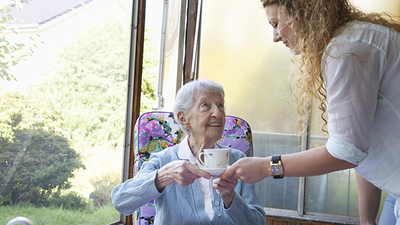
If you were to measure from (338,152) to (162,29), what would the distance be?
2.79 metres

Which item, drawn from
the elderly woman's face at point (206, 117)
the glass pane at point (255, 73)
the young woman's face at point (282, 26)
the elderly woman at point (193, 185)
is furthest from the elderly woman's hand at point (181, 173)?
the glass pane at point (255, 73)

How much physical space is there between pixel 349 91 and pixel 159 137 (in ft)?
3.88

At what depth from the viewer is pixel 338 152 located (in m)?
0.87

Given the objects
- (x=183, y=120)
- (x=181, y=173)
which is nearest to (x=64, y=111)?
(x=183, y=120)

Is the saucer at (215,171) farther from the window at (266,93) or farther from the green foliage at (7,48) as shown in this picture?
the window at (266,93)

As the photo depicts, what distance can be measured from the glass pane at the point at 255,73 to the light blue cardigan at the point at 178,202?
2166 mm

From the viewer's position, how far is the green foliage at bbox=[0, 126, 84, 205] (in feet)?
5.94

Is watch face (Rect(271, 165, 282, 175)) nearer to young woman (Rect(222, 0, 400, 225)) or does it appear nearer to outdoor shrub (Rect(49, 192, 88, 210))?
young woman (Rect(222, 0, 400, 225))

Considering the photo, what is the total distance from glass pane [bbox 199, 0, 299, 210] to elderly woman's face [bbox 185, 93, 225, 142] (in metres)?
2.02

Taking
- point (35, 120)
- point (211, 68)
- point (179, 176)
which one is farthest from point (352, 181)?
point (35, 120)

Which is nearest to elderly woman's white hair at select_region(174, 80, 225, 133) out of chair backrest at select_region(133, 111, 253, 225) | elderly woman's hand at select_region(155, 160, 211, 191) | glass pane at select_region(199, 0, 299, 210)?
chair backrest at select_region(133, 111, 253, 225)

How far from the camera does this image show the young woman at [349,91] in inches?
33.3

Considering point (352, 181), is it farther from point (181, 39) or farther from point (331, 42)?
point (331, 42)

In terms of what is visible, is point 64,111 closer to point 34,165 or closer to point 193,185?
point 34,165
